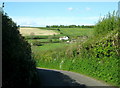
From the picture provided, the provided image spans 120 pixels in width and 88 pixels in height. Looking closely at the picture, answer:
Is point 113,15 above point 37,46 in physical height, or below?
above

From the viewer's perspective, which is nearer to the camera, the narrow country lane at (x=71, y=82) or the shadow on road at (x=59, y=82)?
the shadow on road at (x=59, y=82)

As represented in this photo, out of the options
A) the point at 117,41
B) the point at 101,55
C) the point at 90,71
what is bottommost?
the point at 90,71

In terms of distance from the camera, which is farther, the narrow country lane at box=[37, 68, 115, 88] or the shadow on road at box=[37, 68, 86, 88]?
the narrow country lane at box=[37, 68, 115, 88]

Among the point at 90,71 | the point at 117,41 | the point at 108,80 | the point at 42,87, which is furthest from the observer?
the point at 90,71

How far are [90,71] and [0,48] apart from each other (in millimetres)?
14879

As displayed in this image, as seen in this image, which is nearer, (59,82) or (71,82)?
(59,82)

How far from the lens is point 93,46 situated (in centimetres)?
2255

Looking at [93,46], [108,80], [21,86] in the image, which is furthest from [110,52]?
[21,86]

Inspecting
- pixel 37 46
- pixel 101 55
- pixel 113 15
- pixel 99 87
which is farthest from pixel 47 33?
pixel 99 87

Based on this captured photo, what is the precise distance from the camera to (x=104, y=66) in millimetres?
18703

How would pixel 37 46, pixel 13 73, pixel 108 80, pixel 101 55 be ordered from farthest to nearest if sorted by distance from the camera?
pixel 37 46 < pixel 101 55 < pixel 108 80 < pixel 13 73

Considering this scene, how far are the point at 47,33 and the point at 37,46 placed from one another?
10671 millimetres

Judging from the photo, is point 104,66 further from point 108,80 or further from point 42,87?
point 42,87

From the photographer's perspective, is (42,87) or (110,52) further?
(110,52)
